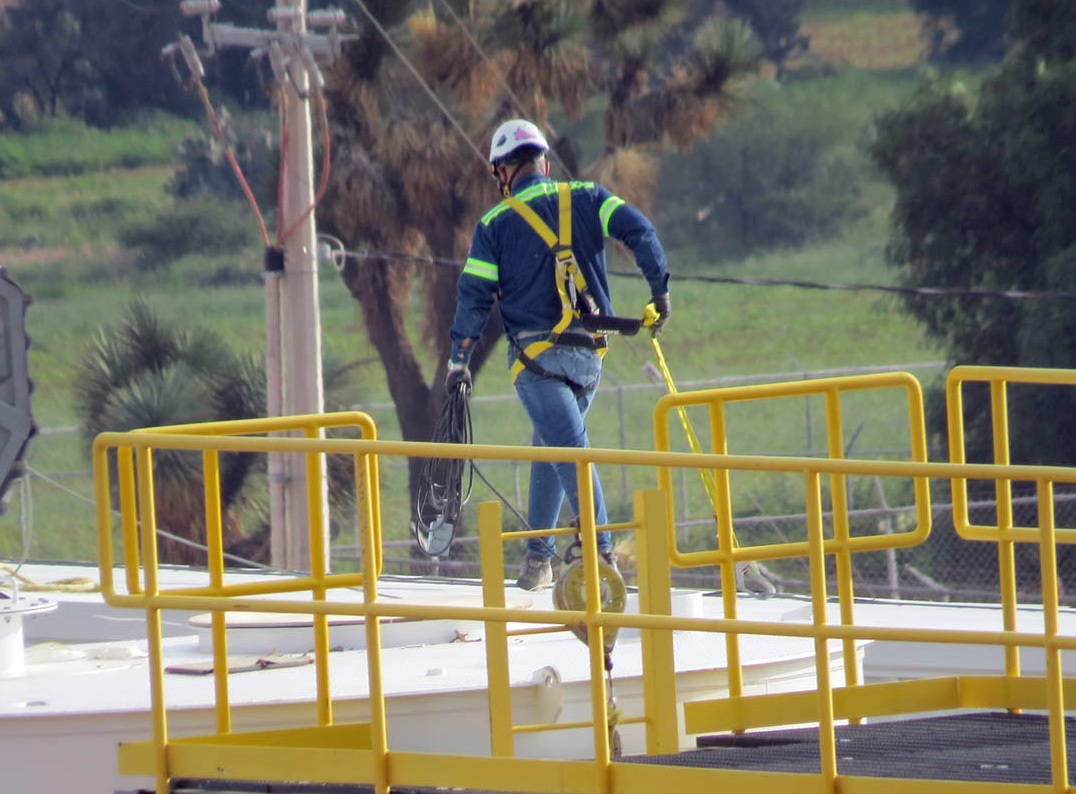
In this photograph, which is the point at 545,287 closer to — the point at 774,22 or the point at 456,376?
the point at 456,376

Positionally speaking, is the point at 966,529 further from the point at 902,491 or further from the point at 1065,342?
the point at 902,491

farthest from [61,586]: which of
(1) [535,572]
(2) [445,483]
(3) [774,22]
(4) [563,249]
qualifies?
(3) [774,22]

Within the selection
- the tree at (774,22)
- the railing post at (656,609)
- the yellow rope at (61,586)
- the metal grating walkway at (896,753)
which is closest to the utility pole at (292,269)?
the yellow rope at (61,586)

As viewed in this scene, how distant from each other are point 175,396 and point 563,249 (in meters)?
13.2

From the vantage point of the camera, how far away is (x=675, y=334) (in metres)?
47.4

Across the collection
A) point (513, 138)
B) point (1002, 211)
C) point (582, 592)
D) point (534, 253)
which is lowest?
point (582, 592)

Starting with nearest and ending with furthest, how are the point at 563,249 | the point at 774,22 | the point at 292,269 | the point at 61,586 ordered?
the point at 563,249 < the point at 61,586 < the point at 292,269 < the point at 774,22

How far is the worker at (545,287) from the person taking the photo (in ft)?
21.6

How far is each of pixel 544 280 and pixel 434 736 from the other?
194 cm

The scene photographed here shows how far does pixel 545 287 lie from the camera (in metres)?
6.66

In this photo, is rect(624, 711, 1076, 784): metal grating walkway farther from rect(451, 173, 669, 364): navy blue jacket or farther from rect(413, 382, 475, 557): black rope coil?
rect(451, 173, 669, 364): navy blue jacket

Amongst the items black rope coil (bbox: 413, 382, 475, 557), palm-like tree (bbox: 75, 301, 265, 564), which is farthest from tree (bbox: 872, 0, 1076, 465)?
black rope coil (bbox: 413, 382, 475, 557)

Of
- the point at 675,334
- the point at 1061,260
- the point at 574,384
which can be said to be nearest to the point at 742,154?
the point at 675,334

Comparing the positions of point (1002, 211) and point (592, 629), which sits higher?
point (1002, 211)
